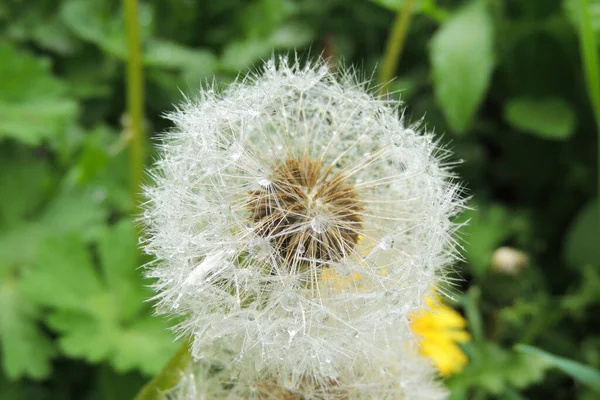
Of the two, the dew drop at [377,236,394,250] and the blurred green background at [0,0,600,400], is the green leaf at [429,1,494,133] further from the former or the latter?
the dew drop at [377,236,394,250]

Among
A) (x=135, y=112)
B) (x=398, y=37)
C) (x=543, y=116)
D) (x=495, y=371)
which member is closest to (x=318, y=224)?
(x=495, y=371)

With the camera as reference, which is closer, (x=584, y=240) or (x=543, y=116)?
(x=584, y=240)

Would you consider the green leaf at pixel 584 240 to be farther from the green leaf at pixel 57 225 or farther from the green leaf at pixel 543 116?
the green leaf at pixel 57 225

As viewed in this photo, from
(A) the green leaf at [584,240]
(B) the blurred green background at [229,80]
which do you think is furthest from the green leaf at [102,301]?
(A) the green leaf at [584,240]

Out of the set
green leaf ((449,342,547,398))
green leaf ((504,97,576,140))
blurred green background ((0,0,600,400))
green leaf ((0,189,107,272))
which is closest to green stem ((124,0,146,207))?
blurred green background ((0,0,600,400))

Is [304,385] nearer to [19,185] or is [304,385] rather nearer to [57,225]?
[57,225]

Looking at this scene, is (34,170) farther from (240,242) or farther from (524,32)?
(524,32)
